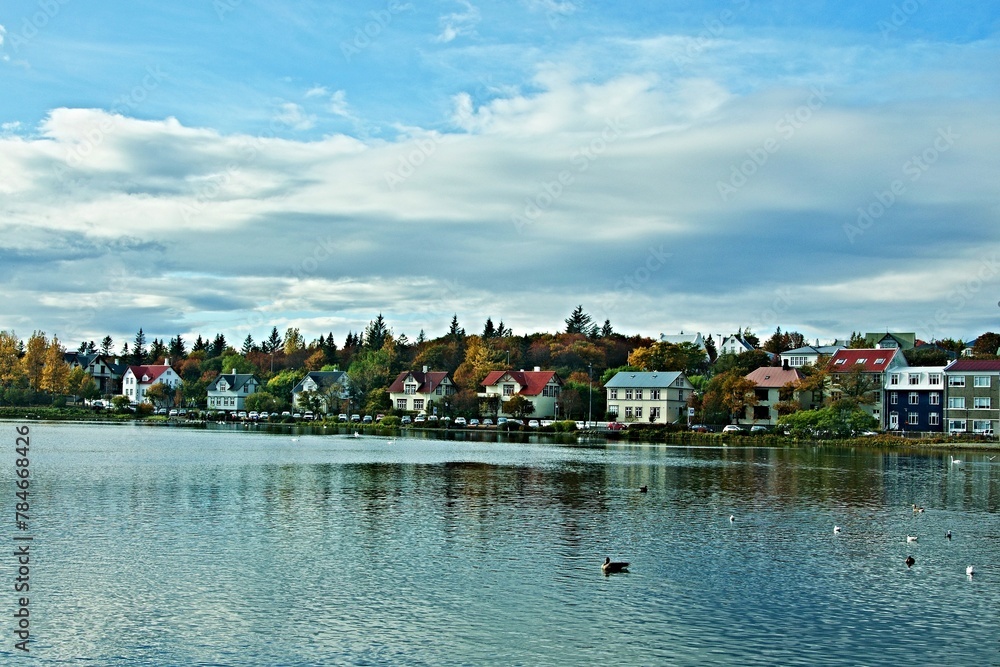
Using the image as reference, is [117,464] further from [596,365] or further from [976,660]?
[596,365]

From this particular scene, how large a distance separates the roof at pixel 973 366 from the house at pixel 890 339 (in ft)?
122

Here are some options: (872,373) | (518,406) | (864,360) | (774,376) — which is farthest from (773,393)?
(518,406)

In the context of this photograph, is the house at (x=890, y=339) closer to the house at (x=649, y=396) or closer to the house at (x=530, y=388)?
the house at (x=649, y=396)

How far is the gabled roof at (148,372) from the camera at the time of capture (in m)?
156

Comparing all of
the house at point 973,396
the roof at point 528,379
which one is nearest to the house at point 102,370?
the roof at point 528,379

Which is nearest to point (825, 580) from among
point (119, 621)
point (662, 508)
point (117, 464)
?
point (662, 508)

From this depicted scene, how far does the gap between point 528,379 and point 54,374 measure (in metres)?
69.4

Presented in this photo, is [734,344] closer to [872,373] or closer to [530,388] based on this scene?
[530,388]

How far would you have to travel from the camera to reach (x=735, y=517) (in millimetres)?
30938

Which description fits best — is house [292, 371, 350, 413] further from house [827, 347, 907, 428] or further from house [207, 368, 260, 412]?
house [827, 347, 907, 428]

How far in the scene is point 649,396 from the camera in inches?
4213

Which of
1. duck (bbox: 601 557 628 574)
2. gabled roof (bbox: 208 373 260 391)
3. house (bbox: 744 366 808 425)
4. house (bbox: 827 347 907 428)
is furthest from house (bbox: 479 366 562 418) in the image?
duck (bbox: 601 557 628 574)

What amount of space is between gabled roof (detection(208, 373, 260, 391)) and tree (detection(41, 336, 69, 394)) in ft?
76.3

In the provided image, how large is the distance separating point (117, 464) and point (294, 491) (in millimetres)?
16000
